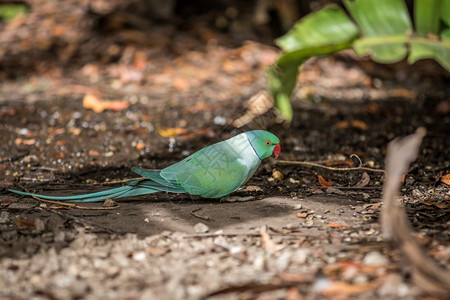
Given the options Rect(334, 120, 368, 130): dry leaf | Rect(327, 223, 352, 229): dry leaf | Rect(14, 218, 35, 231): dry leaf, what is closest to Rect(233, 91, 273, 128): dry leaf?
Rect(327, 223, 352, 229): dry leaf

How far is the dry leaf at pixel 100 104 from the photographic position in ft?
17.3

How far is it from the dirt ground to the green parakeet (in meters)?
0.11

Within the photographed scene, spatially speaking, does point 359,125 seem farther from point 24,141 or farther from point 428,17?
point 24,141

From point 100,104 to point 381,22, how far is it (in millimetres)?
2855

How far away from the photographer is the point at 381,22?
348 centimetres

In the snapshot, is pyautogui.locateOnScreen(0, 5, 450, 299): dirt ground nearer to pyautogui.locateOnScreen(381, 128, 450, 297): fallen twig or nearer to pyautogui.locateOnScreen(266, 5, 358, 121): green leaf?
pyautogui.locateOnScreen(381, 128, 450, 297): fallen twig

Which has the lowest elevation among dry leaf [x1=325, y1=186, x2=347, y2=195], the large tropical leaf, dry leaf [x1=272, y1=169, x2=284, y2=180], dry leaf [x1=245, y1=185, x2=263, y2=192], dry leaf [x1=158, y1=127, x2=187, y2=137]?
dry leaf [x1=158, y1=127, x2=187, y2=137]

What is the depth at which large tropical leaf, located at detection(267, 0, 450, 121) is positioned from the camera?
3.38m

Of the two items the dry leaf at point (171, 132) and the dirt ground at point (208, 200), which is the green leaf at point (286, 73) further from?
the dry leaf at point (171, 132)

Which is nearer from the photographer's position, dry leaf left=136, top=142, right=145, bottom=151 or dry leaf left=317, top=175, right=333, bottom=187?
dry leaf left=317, top=175, right=333, bottom=187

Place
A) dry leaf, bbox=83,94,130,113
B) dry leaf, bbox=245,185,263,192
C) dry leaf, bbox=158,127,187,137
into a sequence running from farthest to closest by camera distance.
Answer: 1. dry leaf, bbox=83,94,130,113
2. dry leaf, bbox=158,127,187,137
3. dry leaf, bbox=245,185,263,192

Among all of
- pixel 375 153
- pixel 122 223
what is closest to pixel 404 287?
pixel 122 223

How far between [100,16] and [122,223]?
4152 mm

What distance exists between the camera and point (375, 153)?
427cm
